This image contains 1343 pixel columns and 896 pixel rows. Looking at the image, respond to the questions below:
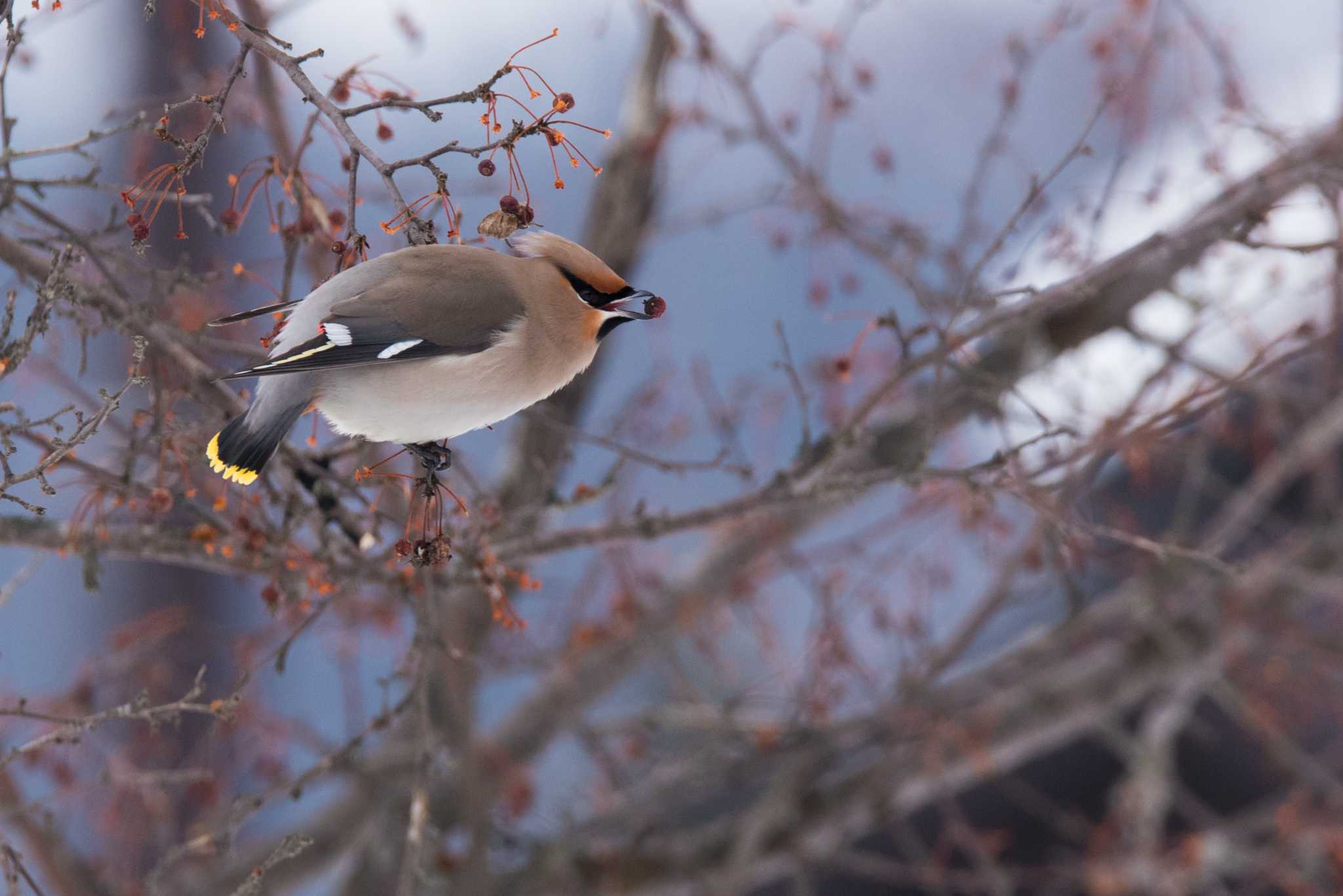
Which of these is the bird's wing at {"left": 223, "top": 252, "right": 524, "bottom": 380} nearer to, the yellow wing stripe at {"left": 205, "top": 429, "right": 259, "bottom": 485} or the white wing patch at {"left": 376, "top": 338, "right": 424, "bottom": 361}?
the white wing patch at {"left": 376, "top": 338, "right": 424, "bottom": 361}

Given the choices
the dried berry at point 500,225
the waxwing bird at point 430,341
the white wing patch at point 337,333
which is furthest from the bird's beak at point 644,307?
the white wing patch at point 337,333

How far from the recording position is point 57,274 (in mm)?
1300

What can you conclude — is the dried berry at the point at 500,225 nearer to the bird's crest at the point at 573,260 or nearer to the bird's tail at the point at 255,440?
the bird's crest at the point at 573,260

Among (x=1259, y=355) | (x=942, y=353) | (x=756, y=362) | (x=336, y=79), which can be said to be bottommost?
(x=1259, y=355)

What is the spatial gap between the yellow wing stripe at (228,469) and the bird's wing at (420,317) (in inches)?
6.3

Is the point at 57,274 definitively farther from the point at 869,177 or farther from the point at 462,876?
the point at 869,177

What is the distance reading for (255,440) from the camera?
1.72m

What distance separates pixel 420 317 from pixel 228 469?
1.14 ft

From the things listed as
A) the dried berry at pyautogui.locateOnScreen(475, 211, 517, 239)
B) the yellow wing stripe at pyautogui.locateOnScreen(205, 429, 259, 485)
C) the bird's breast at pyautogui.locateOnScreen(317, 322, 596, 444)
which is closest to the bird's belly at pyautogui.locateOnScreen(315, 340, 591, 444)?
the bird's breast at pyautogui.locateOnScreen(317, 322, 596, 444)

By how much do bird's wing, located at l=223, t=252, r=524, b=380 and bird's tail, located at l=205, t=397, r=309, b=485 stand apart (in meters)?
0.11

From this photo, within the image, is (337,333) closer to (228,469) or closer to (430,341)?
(430,341)

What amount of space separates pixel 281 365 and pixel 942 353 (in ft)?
3.75

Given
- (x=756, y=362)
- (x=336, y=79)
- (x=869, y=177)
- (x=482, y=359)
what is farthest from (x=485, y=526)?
(x=756, y=362)

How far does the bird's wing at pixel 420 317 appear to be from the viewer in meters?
1.58
